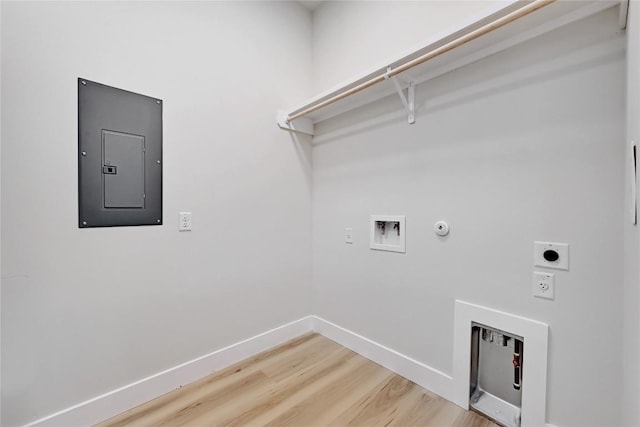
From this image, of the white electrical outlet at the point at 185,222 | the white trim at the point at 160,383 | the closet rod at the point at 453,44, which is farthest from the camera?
the white electrical outlet at the point at 185,222

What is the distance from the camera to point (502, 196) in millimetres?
1359

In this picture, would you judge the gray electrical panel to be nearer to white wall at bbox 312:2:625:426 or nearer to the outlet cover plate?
white wall at bbox 312:2:625:426

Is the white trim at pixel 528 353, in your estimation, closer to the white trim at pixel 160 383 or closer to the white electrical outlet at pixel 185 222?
the white trim at pixel 160 383

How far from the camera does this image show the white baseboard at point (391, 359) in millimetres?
1598

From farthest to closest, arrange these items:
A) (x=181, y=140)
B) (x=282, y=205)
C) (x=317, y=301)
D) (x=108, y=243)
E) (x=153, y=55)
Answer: (x=317, y=301)
(x=282, y=205)
(x=181, y=140)
(x=153, y=55)
(x=108, y=243)

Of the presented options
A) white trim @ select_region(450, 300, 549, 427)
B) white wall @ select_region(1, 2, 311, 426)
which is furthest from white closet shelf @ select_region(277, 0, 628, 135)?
white trim @ select_region(450, 300, 549, 427)

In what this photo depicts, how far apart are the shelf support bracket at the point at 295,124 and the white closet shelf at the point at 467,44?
0.18 metres

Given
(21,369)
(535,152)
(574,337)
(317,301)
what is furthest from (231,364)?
(535,152)

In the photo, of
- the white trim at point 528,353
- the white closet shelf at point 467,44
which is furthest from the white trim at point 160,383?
the white closet shelf at point 467,44

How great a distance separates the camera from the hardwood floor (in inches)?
56.2

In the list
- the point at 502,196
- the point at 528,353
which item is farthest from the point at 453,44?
the point at 528,353

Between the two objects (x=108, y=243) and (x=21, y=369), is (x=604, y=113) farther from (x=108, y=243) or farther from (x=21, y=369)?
(x=21, y=369)

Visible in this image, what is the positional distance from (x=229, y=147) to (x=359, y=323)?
161 centimetres

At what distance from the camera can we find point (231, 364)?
1.92 m
